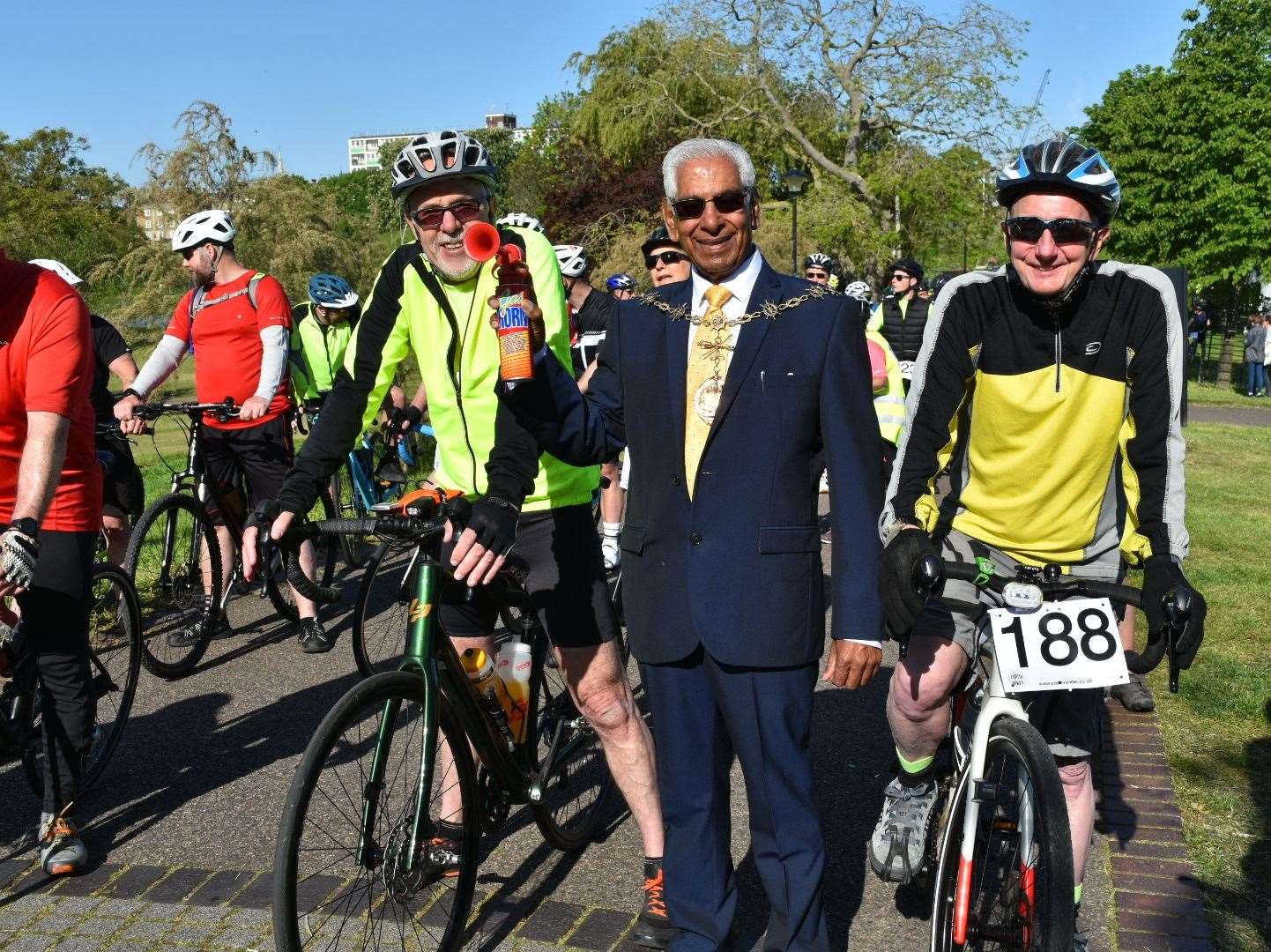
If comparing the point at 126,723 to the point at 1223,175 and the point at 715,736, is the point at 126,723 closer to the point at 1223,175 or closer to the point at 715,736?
the point at 715,736

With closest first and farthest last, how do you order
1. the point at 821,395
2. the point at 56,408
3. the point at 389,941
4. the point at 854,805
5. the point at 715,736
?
the point at 821,395 → the point at 715,736 → the point at 389,941 → the point at 56,408 → the point at 854,805

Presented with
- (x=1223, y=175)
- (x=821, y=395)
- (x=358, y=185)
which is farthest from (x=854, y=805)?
(x=358, y=185)

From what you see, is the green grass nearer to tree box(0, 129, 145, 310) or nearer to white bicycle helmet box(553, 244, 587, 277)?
white bicycle helmet box(553, 244, 587, 277)

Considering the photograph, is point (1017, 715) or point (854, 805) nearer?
point (1017, 715)

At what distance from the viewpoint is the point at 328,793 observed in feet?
9.70

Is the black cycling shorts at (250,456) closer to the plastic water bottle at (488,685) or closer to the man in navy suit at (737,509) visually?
the plastic water bottle at (488,685)

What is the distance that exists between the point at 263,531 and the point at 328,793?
829 mm

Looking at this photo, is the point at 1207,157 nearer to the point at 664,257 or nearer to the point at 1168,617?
the point at 664,257

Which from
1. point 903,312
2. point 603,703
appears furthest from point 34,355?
point 903,312

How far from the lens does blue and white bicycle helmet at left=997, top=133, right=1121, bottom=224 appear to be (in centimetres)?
317

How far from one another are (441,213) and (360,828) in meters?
1.77

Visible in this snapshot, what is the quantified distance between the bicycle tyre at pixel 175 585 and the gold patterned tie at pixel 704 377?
444 centimetres

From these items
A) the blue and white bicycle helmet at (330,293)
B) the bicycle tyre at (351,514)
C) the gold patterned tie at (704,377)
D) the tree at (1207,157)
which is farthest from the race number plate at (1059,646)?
the tree at (1207,157)

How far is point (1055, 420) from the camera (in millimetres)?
3336
